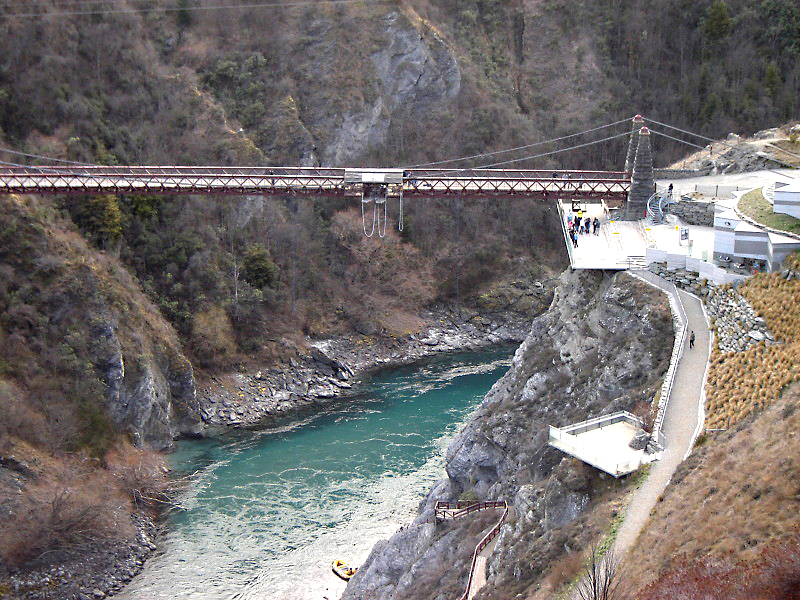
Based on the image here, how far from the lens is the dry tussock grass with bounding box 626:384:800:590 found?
60.8ft

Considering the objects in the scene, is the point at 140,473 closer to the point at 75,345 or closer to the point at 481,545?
the point at 75,345

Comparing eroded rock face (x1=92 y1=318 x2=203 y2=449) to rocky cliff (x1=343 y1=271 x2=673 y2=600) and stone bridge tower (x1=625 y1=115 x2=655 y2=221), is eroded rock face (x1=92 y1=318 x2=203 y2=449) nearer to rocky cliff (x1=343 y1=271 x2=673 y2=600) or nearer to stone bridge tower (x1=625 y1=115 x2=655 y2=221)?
rocky cliff (x1=343 y1=271 x2=673 y2=600)

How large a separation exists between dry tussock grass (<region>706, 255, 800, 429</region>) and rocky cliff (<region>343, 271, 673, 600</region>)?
192 cm

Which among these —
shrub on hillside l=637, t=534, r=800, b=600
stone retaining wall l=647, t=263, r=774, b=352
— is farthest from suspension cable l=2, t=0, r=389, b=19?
shrub on hillside l=637, t=534, r=800, b=600

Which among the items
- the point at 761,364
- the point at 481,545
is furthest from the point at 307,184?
the point at 761,364

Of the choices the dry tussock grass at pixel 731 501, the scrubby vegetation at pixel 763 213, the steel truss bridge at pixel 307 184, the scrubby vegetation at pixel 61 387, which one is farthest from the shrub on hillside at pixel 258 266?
the dry tussock grass at pixel 731 501

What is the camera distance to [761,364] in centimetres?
2675

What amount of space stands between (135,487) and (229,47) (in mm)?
31056

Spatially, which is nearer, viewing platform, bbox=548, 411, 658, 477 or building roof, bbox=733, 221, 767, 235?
viewing platform, bbox=548, 411, 658, 477

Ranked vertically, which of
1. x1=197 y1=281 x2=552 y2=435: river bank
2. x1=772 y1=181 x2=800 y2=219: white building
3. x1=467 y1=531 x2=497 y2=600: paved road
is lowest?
x1=197 y1=281 x2=552 y2=435: river bank

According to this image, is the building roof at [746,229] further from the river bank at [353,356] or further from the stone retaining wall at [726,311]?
the river bank at [353,356]

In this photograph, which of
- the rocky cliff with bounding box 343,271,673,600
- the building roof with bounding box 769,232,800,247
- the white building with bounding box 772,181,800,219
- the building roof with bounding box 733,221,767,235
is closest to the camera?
the rocky cliff with bounding box 343,271,673,600

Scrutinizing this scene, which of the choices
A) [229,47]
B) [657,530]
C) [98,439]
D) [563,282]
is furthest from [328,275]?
[657,530]

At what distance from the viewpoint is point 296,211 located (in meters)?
60.2
